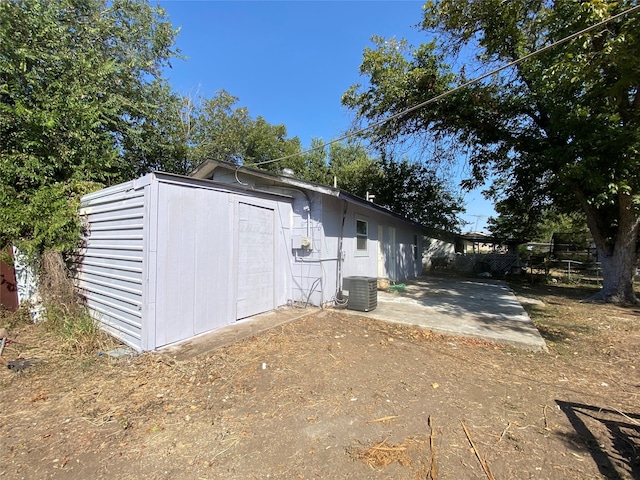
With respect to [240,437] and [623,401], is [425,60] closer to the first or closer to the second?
[623,401]

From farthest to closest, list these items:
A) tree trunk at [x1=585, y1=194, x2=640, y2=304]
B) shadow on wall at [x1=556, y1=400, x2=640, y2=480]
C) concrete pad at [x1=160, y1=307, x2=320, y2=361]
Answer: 1. tree trunk at [x1=585, y1=194, x2=640, y2=304]
2. concrete pad at [x1=160, y1=307, x2=320, y2=361]
3. shadow on wall at [x1=556, y1=400, x2=640, y2=480]

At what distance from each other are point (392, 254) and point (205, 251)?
824cm

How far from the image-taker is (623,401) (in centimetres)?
321

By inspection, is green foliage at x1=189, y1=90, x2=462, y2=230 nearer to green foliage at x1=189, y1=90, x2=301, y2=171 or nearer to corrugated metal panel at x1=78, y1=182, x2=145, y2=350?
green foliage at x1=189, y1=90, x2=301, y2=171

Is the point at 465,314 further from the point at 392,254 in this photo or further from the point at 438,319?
the point at 392,254

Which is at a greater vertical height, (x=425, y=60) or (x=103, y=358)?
(x=425, y=60)

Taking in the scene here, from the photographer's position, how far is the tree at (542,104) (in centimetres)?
643

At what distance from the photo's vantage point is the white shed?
172 inches

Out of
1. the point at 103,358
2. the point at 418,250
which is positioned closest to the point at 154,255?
the point at 103,358

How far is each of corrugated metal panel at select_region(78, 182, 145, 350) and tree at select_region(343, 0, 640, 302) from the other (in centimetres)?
837

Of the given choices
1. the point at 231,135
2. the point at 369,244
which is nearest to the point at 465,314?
the point at 369,244

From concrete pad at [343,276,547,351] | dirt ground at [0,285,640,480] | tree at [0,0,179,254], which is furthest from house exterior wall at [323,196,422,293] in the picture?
tree at [0,0,179,254]

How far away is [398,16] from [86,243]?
903 centimetres

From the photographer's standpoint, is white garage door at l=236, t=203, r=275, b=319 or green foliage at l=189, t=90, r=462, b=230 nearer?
white garage door at l=236, t=203, r=275, b=319
